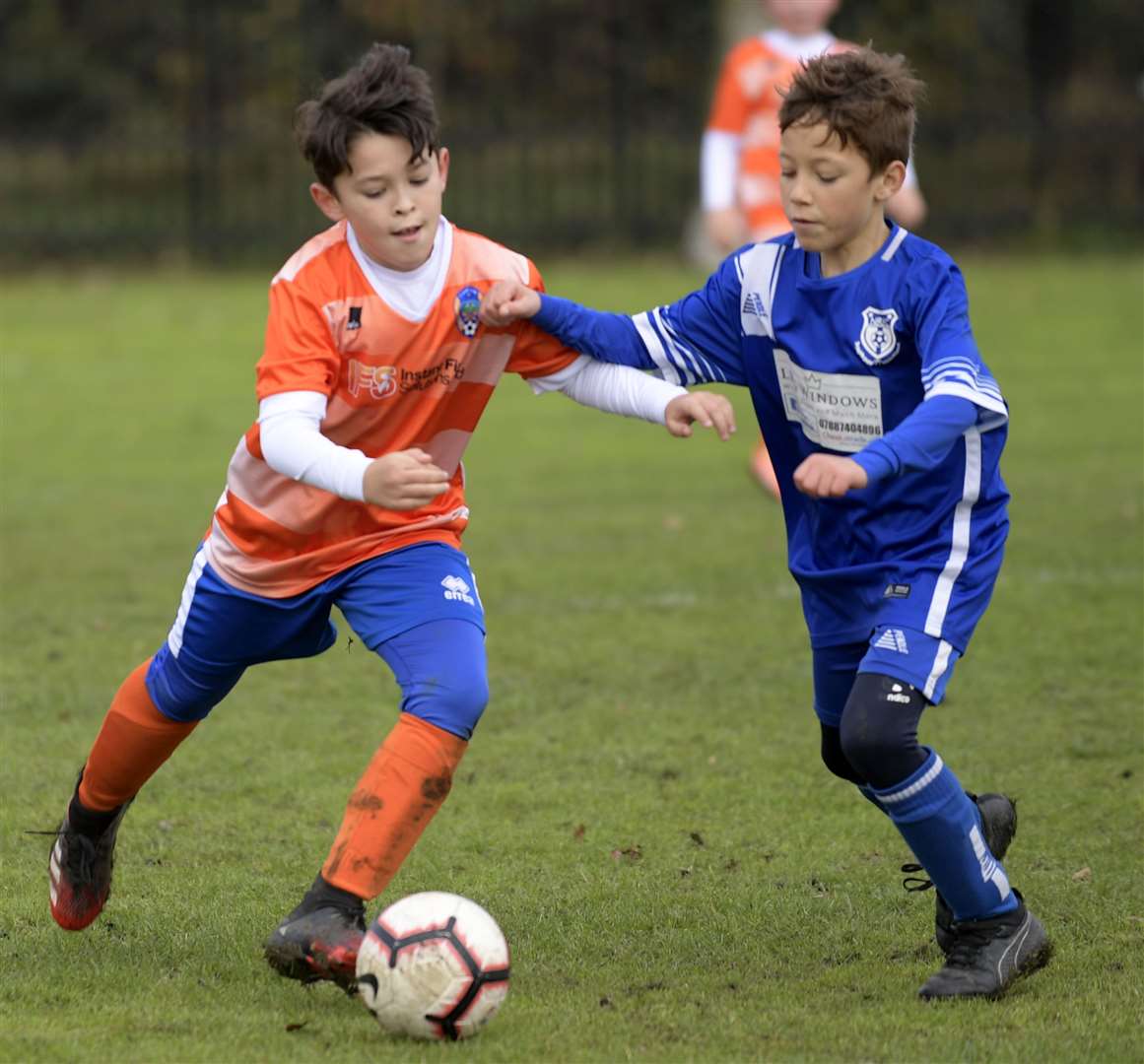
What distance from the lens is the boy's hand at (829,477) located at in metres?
3.49

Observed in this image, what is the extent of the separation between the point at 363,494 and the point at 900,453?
100cm

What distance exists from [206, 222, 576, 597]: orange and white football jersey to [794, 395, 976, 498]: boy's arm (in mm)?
876

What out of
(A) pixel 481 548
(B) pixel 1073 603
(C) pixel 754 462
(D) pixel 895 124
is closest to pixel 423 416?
(D) pixel 895 124

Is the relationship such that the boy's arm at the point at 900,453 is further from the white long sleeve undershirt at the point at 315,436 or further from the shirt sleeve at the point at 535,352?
the shirt sleeve at the point at 535,352

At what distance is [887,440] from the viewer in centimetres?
362

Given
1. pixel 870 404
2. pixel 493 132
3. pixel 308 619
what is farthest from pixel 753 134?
pixel 493 132

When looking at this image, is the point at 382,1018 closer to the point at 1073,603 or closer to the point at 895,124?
the point at 895,124

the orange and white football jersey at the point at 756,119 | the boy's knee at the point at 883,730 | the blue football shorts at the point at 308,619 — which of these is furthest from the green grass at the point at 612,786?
the orange and white football jersey at the point at 756,119

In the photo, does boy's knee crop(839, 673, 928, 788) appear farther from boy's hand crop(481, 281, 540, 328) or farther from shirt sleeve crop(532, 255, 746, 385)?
boy's hand crop(481, 281, 540, 328)

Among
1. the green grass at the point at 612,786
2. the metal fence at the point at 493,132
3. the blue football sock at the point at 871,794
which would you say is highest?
the blue football sock at the point at 871,794

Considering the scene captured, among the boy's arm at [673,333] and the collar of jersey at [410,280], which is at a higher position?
the collar of jersey at [410,280]

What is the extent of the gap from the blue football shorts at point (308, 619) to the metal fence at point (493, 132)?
15.9 metres

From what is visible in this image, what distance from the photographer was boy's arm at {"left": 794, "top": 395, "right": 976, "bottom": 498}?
11.5 ft

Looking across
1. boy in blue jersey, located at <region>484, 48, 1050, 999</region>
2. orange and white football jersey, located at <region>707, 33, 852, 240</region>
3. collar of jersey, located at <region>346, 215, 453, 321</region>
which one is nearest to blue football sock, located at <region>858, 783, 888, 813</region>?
boy in blue jersey, located at <region>484, 48, 1050, 999</region>
